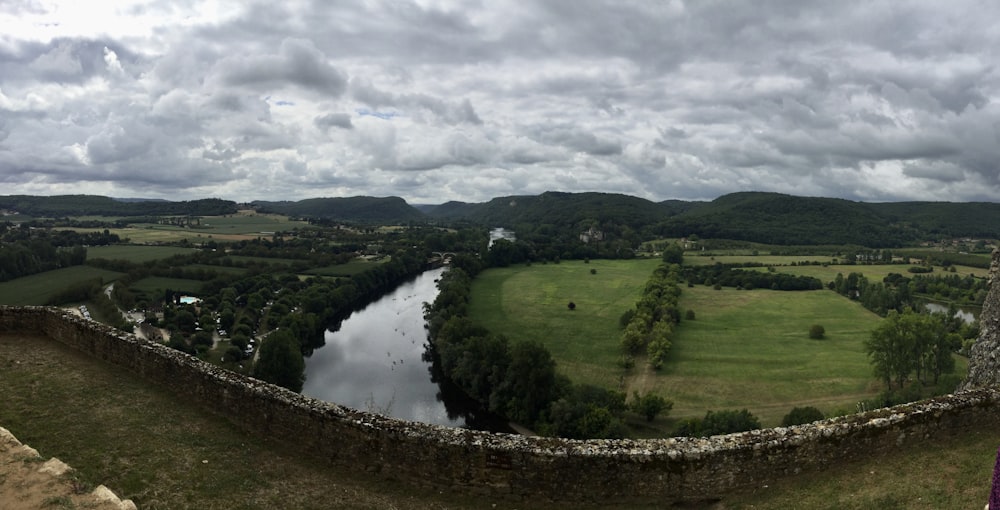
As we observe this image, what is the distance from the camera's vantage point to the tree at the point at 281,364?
43719 millimetres

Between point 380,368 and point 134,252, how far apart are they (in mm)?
88551

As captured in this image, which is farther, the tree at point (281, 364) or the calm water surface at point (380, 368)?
the tree at point (281, 364)

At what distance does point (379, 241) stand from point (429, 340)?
113 metres

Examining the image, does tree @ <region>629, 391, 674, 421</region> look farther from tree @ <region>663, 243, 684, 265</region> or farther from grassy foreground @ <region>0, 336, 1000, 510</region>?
tree @ <region>663, 243, 684, 265</region>

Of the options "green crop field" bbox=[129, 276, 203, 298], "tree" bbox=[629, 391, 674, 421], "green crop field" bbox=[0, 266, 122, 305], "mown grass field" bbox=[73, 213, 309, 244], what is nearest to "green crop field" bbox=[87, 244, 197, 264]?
"green crop field" bbox=[0, 266, 122, 305]

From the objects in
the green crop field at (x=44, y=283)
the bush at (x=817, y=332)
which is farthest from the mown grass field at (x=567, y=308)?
the green crop field at (x=44, y=283)

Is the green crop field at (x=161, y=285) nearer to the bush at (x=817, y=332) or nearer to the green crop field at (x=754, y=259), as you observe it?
the bush at (x=817, y=332)

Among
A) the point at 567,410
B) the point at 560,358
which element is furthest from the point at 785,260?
the point at 567,410

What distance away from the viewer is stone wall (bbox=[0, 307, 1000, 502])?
30.0 ft

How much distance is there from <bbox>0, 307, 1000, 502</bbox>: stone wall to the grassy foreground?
214 mm

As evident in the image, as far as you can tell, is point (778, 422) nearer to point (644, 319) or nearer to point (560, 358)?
point (560, 358)

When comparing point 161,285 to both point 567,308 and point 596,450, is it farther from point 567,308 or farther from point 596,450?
point 596,450

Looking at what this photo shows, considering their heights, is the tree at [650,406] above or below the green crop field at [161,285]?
below

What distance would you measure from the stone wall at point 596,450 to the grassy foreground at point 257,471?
A: 214 millimetres
